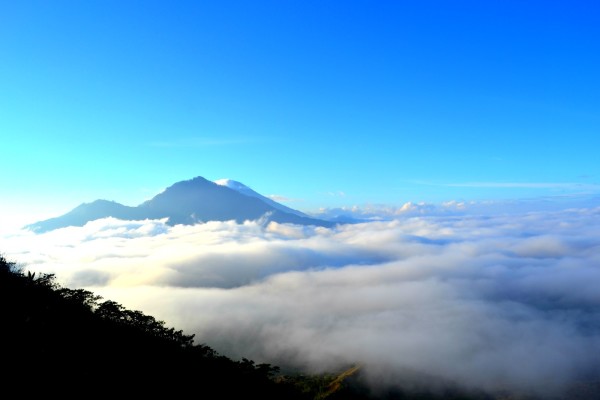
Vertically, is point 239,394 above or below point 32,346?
below

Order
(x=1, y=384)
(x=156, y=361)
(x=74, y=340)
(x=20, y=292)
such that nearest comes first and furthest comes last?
(x=1, y=384), (x=74, y=340), (x=156, y=361), (x=20, y=292)

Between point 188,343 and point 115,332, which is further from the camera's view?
point 188,343

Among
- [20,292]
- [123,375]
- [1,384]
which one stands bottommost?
[123,375]

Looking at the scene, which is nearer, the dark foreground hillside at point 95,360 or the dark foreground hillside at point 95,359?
the dark foreground hillside at point 95,360

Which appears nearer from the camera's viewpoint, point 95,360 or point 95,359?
point 95,360

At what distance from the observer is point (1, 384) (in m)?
27.6

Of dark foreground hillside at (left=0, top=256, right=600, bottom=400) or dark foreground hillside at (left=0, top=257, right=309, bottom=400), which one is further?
dark foreground hillside at (left=0, top=257, right=309, bottom=400)

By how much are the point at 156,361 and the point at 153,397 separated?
41.9 feet

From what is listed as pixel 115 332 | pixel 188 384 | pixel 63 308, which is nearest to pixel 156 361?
pixel 188 384

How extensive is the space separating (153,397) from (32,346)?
1162 centimetres

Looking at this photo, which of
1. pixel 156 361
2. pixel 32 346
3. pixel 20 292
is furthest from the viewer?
pixel 20 292

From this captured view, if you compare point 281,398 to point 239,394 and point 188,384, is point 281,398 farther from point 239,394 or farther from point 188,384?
point 188,384

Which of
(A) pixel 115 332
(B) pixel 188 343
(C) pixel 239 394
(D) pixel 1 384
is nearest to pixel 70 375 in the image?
(D) pixel 1 384

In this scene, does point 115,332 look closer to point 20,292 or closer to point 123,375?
point 20,292
